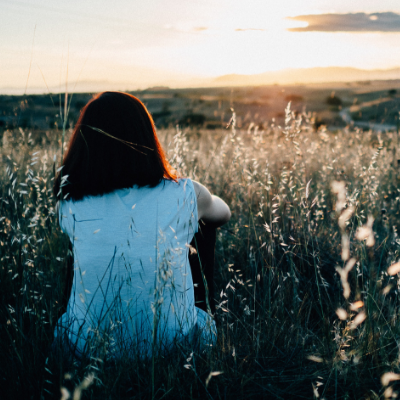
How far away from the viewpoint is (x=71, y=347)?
1390 millimetres

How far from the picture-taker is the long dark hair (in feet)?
4.75

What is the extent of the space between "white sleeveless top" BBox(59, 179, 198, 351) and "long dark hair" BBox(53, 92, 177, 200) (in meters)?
0.05

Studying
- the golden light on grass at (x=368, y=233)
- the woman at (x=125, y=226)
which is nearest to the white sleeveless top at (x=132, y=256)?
the woman at (x=125, y=226)

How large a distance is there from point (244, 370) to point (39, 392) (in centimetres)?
72

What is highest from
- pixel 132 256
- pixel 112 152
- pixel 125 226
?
pixel 112 152

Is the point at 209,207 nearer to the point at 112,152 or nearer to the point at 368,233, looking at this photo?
the point at 112,152

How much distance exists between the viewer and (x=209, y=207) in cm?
170

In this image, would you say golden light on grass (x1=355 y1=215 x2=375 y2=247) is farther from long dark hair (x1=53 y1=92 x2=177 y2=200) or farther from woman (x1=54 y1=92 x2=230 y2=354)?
long dark hair (x1=53 y1=92 x2=177 y2=200)

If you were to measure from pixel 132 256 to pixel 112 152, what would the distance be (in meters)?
0.43

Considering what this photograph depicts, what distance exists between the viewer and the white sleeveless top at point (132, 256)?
139 centimetres

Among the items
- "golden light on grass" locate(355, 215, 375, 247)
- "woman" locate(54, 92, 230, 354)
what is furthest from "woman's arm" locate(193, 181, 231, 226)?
"golden light on grass" locate(355, 215, 375, 247)

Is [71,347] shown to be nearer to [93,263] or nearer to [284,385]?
[93,263]

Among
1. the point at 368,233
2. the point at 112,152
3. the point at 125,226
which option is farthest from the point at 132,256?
the point at 368,233

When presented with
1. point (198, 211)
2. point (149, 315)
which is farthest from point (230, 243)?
point (149, 315)
